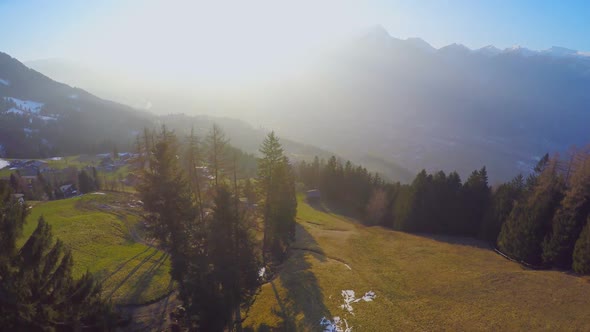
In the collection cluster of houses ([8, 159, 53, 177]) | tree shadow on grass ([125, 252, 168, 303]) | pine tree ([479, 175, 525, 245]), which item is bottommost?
cluster of houses ([8, 159, 53, 177])

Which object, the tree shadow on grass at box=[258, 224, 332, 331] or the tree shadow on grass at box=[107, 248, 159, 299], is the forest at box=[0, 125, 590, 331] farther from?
the tree shadow on grass at box=[107, 248, 159, 299]

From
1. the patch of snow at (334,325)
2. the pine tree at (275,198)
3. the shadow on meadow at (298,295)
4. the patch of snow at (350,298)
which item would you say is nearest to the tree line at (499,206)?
the patch of snow at (350,298)

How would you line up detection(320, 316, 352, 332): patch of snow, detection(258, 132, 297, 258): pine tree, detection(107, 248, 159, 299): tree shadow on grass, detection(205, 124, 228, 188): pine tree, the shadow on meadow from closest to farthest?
detection(320, 316, 352, 332): patch of snow → the shadow on meadow → detection(107, 248, 159, 299): tree shadow on grass → detection(205, 124, 228, 188): pine tree → detection(258, 132, 297, 258): pine tree

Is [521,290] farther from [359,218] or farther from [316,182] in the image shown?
[316,182]

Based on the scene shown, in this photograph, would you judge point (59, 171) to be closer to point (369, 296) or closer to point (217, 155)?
point (217, 155)

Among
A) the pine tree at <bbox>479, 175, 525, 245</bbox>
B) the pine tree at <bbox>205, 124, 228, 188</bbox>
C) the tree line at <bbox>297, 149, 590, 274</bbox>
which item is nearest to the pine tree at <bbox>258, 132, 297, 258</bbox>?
the pine tree at <bbox>205, 124, 228, 188</bbox>

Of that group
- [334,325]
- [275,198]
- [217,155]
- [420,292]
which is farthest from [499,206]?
[217,155]

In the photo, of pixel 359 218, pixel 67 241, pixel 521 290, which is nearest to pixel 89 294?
pixel 67 241
